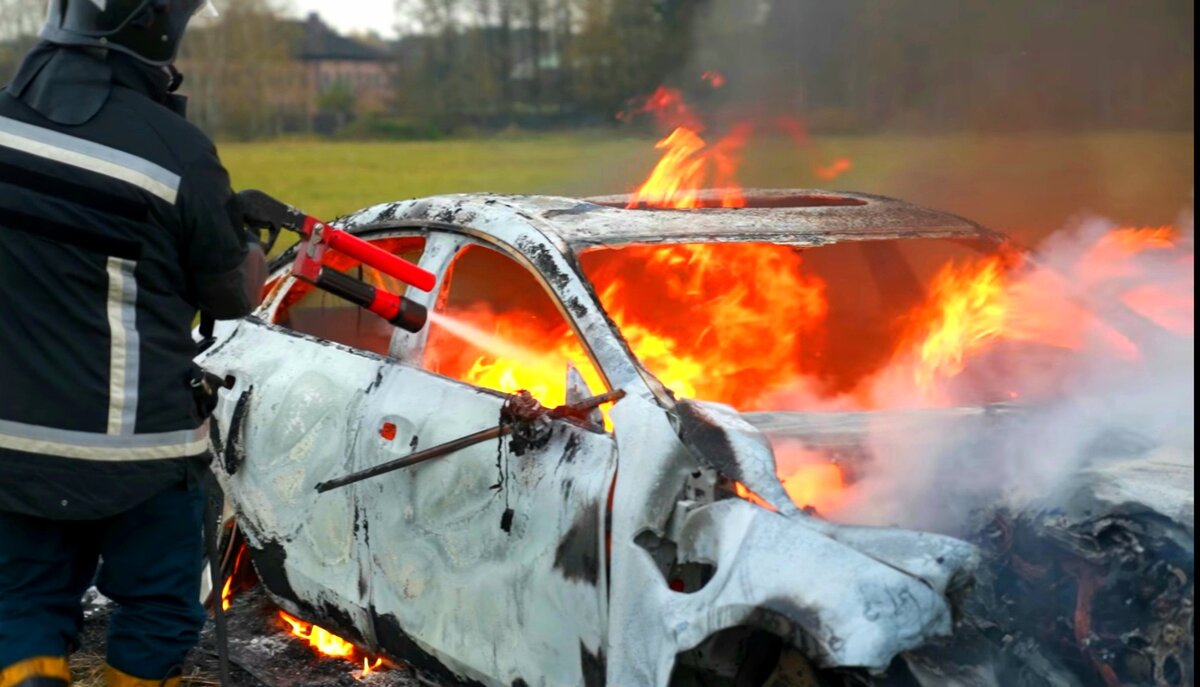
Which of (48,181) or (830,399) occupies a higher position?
(48,181)

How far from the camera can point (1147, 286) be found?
438 centimetres

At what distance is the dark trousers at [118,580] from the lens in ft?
11.1

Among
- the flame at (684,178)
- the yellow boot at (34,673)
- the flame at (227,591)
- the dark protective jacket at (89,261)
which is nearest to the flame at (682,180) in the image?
the flame at (684,178)

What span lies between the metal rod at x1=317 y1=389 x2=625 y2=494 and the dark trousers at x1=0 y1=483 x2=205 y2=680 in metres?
0.47

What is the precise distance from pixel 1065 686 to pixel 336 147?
30092mm

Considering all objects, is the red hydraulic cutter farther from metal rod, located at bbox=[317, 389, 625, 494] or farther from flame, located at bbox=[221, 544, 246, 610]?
flame, located at bbox=[221, 544, 246, 610]

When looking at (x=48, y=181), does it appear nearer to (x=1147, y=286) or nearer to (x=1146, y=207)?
(x=1147, y=286)

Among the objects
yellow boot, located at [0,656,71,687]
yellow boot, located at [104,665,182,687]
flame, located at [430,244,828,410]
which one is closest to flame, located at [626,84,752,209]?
flame, located at [430,244,828,410]

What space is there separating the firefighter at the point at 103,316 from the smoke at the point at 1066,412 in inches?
66.9

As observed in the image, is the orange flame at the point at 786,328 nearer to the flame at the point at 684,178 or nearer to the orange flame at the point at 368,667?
the flame at the point at 684,178

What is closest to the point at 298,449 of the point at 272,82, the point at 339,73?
the point at 272,82

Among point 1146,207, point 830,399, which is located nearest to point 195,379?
point 830,399

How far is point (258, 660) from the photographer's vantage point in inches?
176

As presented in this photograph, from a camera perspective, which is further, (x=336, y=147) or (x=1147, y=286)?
(x=336, y=147)
